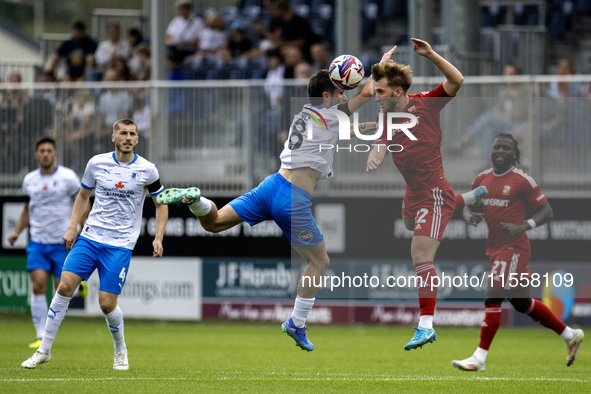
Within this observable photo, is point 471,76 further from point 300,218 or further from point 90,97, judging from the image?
point 300,218

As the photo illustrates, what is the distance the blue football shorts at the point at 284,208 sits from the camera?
9.92 m

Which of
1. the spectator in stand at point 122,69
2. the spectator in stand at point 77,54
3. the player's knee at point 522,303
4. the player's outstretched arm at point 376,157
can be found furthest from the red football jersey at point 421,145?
the spectator in stand at point 77,54

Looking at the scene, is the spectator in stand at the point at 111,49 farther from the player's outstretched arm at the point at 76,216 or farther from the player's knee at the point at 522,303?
the player's knee at the point at 522,303

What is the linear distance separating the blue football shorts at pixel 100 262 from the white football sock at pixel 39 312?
3.67m

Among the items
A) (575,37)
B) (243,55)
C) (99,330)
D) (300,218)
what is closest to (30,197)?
(99,330)

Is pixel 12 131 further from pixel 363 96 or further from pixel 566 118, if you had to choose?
pixel 363 96

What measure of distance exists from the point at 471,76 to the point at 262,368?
8481mm

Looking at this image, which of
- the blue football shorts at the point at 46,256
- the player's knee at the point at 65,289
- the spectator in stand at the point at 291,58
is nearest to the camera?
the player's knee at the point at 65,289

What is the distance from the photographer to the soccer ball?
983 cm

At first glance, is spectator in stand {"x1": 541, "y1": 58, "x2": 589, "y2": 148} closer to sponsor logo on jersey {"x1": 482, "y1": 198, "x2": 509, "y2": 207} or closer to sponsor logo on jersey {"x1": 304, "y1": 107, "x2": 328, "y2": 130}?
sponsor logo on jersey {"x1": 482, "y1": 198, "x2": 509, "y2": 207}

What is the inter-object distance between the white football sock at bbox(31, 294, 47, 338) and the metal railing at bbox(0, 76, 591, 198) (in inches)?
183

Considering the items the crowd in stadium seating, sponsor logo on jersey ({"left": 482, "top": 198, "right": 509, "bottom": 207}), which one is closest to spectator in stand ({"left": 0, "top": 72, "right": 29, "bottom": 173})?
the crowd in stadium seating

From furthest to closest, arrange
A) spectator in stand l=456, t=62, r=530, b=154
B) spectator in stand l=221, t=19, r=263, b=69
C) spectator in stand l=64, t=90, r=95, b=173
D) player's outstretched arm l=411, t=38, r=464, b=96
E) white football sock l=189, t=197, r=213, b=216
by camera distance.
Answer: spectator in stand l=221, t=19, r=263, b=69 < spectator in stand l=64, t=90, r=95, b=173 < spectator in stand l=456, t=62, r=530, b=154 < white football sock l=189, t=197, r=213, b=216 < player's outstretched arm l=411, t=38, r=464, b=96

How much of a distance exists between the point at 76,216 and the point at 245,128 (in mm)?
7596
